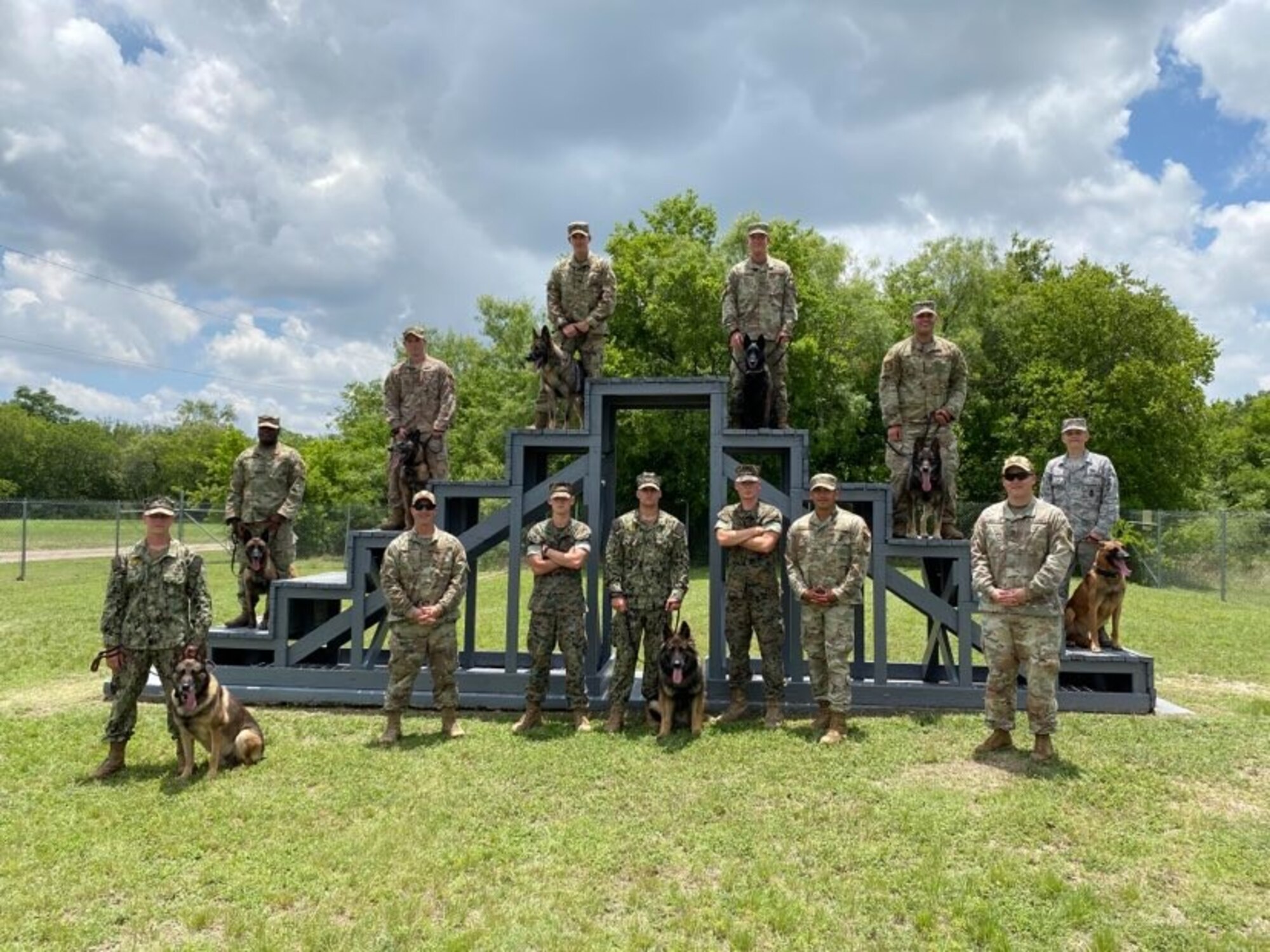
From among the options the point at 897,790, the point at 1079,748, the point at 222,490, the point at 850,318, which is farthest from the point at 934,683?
the point at 222,490

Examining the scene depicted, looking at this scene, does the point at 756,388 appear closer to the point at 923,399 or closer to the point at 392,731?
the point at 923,399

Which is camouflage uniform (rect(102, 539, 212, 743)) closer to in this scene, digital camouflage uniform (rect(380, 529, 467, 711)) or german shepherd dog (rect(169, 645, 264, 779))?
german shepherd dog (rect(169, 645, 264, 779))

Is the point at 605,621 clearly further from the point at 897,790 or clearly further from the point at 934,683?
the point at 897,790

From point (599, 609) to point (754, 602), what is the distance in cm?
197

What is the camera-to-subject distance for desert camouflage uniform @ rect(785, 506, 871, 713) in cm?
585

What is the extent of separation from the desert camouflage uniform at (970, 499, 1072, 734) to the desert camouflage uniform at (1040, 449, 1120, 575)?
5.63 feet

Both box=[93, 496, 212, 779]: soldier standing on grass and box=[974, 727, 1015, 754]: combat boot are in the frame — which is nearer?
box=[93, 496, 212, 779]: soldier standing on grass

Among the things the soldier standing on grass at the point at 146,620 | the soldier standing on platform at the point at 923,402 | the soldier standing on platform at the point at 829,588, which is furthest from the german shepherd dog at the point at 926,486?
the soldier standing on grass at the point at 146,620

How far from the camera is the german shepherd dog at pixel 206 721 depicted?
16.5 ft

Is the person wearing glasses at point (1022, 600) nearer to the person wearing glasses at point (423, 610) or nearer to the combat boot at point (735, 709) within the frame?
the combat boot at point (735, 709)

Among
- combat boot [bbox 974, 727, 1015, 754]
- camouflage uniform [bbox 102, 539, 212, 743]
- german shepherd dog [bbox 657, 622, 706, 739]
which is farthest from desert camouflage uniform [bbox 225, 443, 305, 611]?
combat boot [bbox 974, 727, 1015, 754]

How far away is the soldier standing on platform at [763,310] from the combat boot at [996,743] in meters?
3.04

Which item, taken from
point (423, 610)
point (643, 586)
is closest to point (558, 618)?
point (643, 586)

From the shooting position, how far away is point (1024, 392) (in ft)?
89.4
